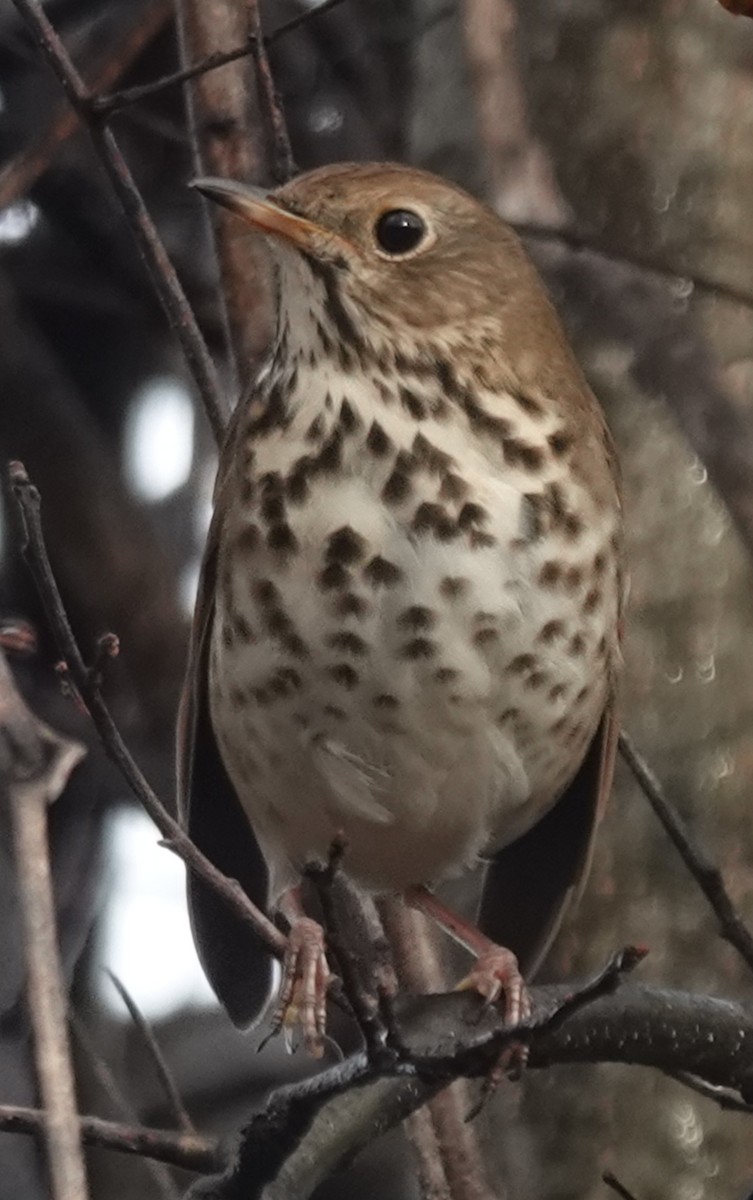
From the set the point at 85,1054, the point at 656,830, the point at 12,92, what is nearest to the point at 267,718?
the point at 85,1054

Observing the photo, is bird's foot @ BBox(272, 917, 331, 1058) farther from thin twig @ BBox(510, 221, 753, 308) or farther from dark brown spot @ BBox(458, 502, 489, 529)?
thin twig @ BBox(510, 221, 753, 308)

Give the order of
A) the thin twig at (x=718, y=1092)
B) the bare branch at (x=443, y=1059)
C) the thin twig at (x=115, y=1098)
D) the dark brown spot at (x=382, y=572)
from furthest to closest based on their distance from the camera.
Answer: the thin twig at (x=115, y=1098)
the dark brown spot at (x=382, y=572)
the thin twig at (x=718, y=1092)
the bare branch at (x=443, y=1059)

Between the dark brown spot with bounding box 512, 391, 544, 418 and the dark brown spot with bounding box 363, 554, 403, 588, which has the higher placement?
the dark brown spot with bounding box 512, 391, 544, 418

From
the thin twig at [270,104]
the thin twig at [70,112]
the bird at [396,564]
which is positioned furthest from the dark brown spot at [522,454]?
the thin twig at [70,112]

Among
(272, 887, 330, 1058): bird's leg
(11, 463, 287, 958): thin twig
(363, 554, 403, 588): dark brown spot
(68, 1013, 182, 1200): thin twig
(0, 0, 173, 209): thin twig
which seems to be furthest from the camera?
(0, 0, 173, 209): thin twig

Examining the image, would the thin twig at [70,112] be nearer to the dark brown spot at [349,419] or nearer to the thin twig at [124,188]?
the thin twig at [124,188]

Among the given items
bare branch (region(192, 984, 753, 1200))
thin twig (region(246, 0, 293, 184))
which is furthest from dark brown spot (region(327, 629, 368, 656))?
thin twig (region(246, 0, 293, 184))

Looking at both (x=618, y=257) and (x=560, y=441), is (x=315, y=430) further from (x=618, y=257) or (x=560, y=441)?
(x=618, y=257)
